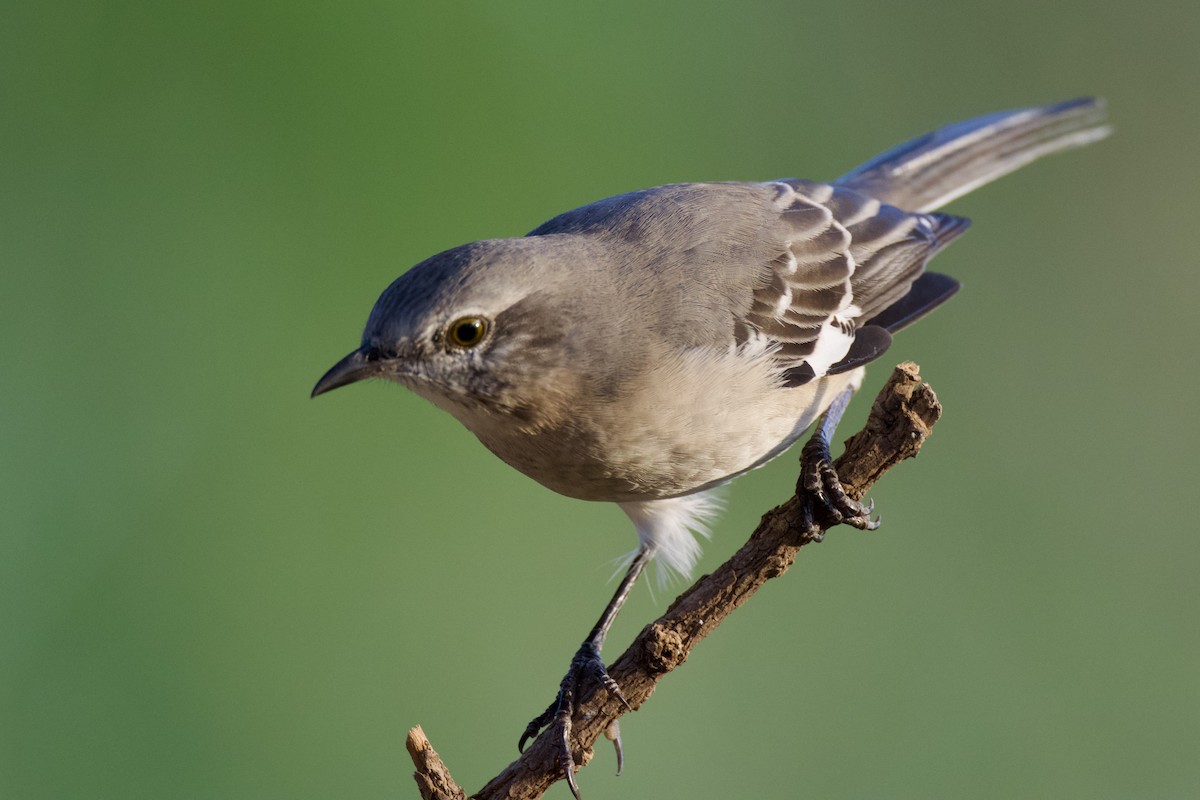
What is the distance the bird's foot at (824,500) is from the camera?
11.5 feet

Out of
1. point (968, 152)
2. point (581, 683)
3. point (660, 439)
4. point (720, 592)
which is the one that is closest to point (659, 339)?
point (660, 439)

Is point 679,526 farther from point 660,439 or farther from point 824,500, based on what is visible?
point 824,500

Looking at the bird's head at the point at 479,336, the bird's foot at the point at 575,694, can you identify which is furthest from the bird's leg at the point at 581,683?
the bird's head at the point at 479,336

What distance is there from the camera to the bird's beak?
354cm

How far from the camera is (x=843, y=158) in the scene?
7633mm

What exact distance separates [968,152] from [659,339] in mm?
2503

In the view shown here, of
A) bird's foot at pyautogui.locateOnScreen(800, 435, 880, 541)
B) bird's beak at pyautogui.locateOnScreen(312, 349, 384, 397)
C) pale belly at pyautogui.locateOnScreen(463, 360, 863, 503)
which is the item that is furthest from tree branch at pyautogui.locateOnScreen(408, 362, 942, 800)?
bird's beak at pyautogui.locateOnScreen(312, 349, 384, 397)

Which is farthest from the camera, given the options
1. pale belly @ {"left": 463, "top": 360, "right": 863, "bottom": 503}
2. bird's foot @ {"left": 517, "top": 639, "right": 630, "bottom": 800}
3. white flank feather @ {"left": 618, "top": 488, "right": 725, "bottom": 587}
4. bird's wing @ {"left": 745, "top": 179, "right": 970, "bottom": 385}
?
white flank feather @ {"left": 618, "top": 488, "right": 725, "bottom": 587}

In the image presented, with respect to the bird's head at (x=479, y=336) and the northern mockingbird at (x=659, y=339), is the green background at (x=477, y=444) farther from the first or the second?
the bird's head at (x=479, y=336)

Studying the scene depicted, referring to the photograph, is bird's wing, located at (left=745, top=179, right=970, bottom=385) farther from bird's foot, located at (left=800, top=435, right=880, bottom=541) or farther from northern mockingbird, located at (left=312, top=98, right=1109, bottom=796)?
bird's foot, located at (left=800, top=435, right=880, bottom=541)

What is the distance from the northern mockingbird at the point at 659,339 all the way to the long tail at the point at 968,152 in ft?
1.94

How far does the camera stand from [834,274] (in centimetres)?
462

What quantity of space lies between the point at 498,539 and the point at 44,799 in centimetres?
236

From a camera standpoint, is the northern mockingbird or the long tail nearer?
the northern mockingbird
